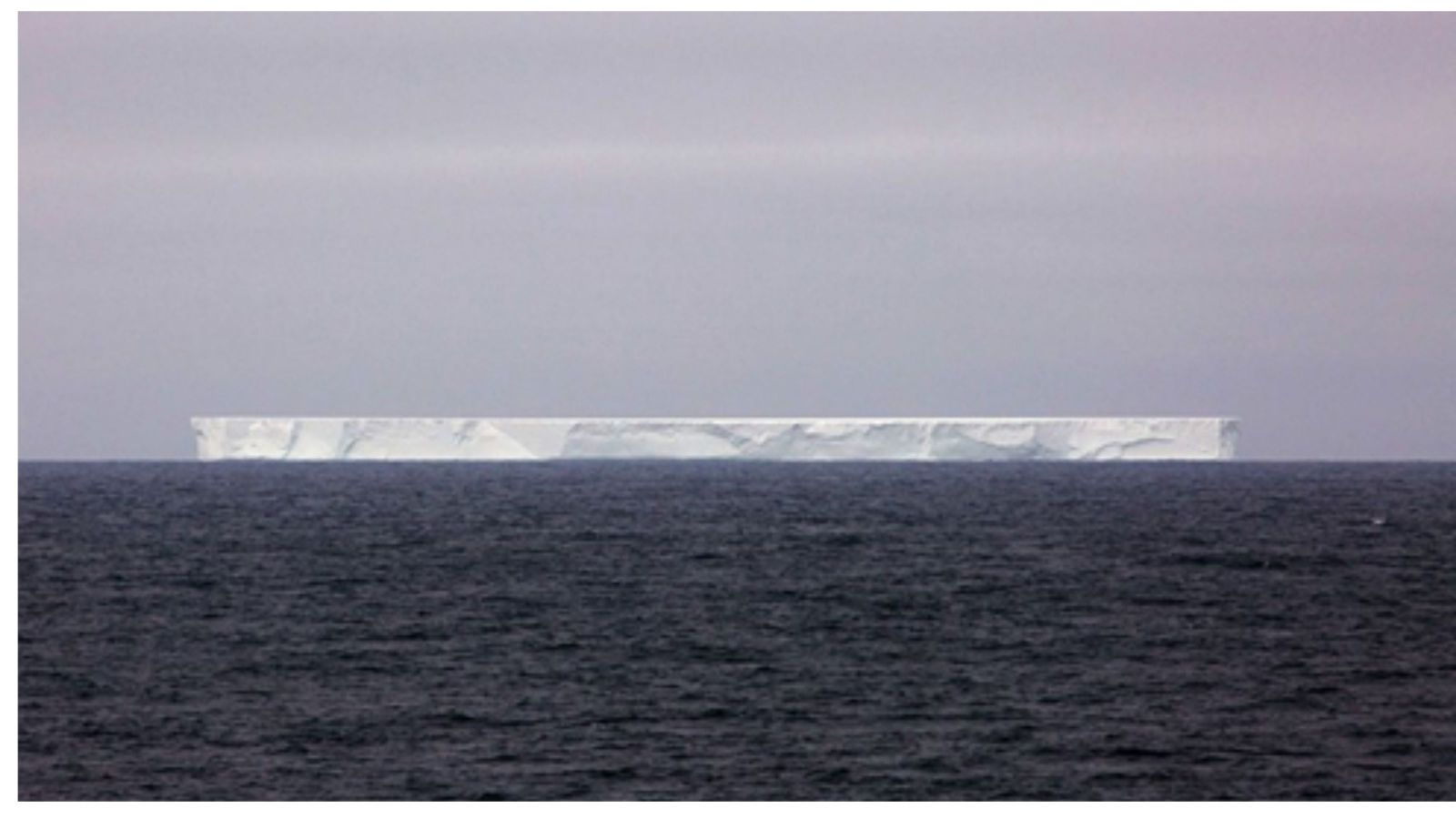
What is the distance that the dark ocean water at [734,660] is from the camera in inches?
525

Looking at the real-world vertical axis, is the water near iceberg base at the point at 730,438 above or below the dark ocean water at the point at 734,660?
above

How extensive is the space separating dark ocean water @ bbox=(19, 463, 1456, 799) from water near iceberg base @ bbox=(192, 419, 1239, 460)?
69.3 ft

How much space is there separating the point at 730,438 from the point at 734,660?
43.5 m

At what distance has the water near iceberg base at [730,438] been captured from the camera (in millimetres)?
61719

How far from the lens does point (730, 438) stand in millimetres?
61969

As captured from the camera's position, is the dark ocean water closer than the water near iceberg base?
Yes

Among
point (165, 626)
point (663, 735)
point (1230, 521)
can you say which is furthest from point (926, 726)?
point (1230, 521)

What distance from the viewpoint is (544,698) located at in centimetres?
1622

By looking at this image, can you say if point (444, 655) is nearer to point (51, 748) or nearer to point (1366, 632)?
point (51, 748)

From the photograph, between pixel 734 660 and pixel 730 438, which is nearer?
pixel 734 660

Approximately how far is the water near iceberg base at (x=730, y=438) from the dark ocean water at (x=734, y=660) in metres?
21.1

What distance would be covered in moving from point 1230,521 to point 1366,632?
20.1 metres

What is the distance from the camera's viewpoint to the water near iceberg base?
202ft

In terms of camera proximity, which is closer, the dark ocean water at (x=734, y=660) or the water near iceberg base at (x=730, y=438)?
the dark ocean water at (x=734, y=660)
